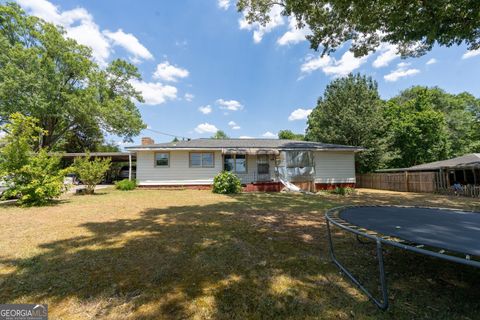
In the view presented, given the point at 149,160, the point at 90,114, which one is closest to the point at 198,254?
the point at 149,160

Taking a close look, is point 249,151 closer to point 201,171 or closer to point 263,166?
point 263,166

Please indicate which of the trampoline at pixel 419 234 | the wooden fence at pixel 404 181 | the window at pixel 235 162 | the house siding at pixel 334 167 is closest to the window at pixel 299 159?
the house siding at pixel 334 167

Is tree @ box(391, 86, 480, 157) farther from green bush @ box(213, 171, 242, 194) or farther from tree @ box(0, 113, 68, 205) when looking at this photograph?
tree @ box(0, 113, 68, 205)

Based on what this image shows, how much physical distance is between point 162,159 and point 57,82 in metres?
15.8

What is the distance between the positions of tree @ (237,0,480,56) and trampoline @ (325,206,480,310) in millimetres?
6968

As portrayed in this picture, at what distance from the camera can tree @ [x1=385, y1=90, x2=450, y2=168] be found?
22.8 meters

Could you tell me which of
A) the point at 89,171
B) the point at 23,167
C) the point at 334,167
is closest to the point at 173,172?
the point at 89,171

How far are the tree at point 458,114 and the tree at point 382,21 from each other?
20.0 m

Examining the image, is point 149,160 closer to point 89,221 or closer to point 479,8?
point 89,221

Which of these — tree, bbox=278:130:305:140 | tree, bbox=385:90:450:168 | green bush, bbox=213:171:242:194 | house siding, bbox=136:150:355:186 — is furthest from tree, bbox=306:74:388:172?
tree, bbox=278:130:305:140

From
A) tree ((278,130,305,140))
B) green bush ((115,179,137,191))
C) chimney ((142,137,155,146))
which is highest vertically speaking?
tree ((278,130,305,140))

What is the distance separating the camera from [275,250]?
396cm

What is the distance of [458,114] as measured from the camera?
91.4 feet

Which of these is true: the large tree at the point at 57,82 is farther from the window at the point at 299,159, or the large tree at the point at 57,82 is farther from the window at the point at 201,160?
the window at the point at 299,159
